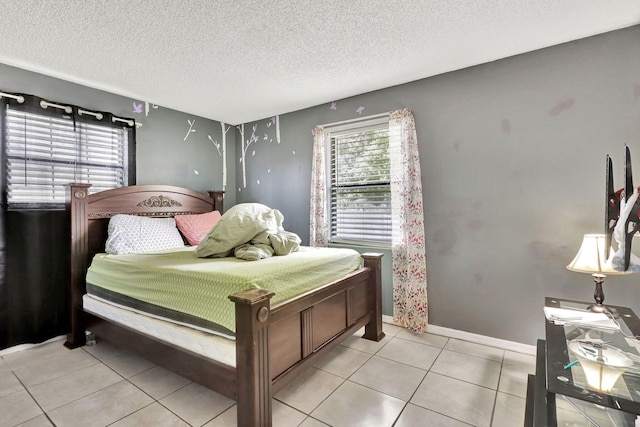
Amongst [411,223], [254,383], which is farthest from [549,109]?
[254,383]

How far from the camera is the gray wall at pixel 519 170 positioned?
217 centimetres

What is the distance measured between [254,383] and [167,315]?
81 centimetres

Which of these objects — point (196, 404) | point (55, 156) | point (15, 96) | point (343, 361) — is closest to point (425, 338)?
point (343, 361)

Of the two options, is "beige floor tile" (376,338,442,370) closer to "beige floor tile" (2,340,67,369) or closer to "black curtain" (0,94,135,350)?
"beige floor tile" (2,340,67,369)

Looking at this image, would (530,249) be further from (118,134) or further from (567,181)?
(118,134)

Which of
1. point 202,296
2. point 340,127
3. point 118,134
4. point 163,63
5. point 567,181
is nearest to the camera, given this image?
point 202,296

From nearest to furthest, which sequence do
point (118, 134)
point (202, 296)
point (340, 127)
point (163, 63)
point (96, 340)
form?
1. point (202, 296)
2. point (163, 63)
3. point (96, 340)
4. point (118, 134)
5. point (340, 127)

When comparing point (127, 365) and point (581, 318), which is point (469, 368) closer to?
point (581, 318)

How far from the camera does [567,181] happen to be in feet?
7.53

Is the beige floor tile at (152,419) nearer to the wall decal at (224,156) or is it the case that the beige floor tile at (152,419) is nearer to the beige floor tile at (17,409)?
the beige floor tile at (17,409)

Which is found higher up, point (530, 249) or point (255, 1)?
point (255, 1)

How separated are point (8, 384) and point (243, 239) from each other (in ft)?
6.03

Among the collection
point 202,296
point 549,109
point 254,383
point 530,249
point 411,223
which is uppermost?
point 549,109

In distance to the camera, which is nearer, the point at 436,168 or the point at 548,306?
the point at 548,306
